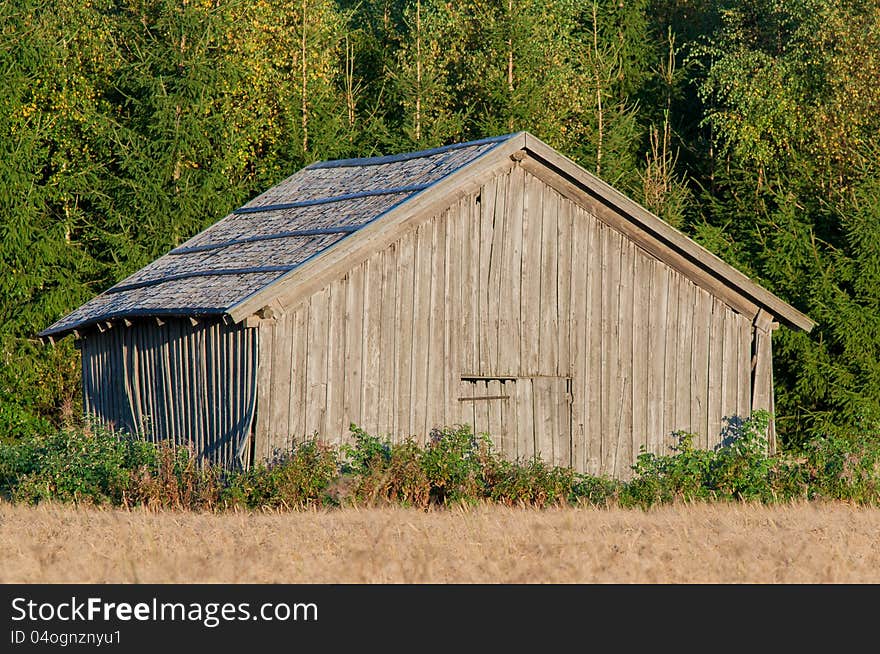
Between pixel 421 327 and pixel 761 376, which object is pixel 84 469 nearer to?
pixel 421 327

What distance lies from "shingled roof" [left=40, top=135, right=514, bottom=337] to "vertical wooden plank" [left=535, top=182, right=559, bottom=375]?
1105 millimetres

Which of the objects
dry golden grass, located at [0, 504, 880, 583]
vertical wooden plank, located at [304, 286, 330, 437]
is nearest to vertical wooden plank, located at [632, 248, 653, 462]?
dry golden grass, located at [0, 504, 880, 583]

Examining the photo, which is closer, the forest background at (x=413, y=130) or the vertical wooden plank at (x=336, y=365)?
the vertical wooden plank at (x=336, y=365)

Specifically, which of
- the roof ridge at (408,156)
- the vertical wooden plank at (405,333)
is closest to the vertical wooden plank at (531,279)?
the roof ridge at (408,156)

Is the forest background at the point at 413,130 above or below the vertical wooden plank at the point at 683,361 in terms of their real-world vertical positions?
above

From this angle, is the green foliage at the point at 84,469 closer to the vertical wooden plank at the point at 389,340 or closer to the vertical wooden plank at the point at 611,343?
the vertical wooden plank at the point at 389,340

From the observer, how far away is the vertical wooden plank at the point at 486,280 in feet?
62.8

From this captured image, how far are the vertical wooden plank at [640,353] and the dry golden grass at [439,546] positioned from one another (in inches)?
132

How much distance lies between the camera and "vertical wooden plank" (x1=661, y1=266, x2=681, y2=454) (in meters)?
20.0

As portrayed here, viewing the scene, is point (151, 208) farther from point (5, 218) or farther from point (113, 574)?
point (113, 574)

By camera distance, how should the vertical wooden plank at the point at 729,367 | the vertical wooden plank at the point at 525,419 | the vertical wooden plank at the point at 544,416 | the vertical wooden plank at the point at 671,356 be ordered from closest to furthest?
the vertical wooden plank at the point at 525,419 < the vertical wooden plank at the point at 544,416 < the vertical wooden plank at the point at 671,356 < the vertical wooden plank at the point at 729,367

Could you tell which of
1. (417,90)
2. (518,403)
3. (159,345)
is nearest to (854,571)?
(518,403)

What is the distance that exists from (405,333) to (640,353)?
3.41m

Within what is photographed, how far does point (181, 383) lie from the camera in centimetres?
1939
